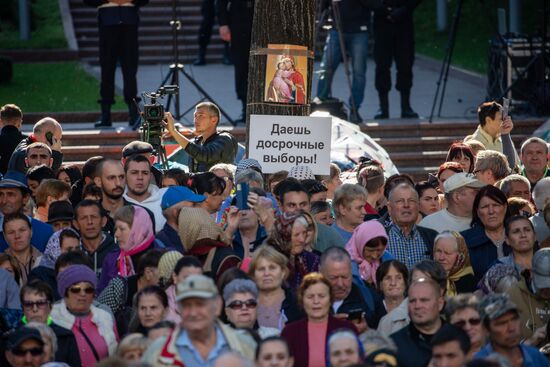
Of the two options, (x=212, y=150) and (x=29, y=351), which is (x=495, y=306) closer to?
(x=29, y=351)

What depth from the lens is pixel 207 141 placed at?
15.5 m

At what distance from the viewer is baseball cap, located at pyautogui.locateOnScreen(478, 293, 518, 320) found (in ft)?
35.0

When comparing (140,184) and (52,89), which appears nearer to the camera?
(140,184)

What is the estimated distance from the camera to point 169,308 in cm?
1134

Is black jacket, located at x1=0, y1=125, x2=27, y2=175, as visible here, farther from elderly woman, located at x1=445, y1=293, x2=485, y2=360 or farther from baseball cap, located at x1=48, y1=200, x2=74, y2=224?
elderly woman, located at x1=445, y1=293, x2=485, y2=360

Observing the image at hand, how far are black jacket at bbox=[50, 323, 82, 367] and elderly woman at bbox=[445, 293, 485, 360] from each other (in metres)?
2.50

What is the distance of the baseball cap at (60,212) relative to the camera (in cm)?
1315

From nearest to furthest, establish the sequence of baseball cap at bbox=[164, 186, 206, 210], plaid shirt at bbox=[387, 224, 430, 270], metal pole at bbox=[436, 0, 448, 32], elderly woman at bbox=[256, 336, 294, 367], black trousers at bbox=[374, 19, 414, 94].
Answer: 1. elderly woman at bbox=[256, 336, 294, 367]
2. baseball cap at bbox=[164, 186, 206, 210]
3. plaid shirt at bbox=[387, 224, 430, 270]
4. black trousers at bbox=[374, 19, 414, 94]
5. metal pole at bbox=[436, 0, 448, 32]

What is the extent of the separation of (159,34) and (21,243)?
15.6 metres

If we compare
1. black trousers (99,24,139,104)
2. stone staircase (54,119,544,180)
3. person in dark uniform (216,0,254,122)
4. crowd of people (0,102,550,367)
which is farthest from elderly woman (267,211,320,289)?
person in dark uniform (216,0,254,122)

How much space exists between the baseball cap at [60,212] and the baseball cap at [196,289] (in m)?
3.63

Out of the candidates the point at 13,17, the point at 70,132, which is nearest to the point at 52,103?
the point at 70,132

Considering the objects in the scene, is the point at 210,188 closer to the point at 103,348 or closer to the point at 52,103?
the point at 103,348

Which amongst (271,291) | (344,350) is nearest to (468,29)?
(271,291)
